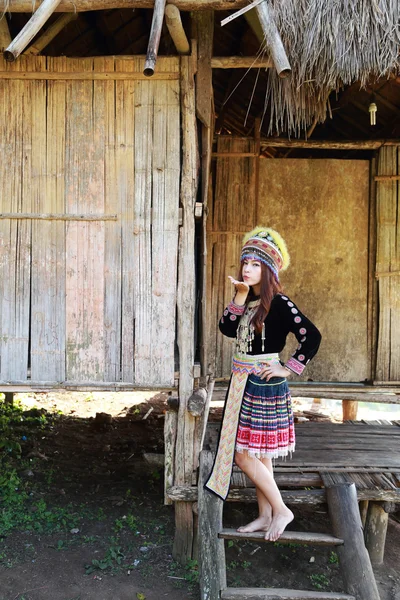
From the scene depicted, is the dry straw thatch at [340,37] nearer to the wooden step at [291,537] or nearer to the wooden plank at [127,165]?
the wooden plank at [127,165]

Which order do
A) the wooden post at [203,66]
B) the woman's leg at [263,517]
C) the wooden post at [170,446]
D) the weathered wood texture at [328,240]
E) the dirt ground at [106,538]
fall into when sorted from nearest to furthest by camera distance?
the woman's leg at [263,517] → the dirt ground at [106,538] → the wooden post at [203,66] → the wooden post at [170,446] → the weathered wood texture at [328,240]

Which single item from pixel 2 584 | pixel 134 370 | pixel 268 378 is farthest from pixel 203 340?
pixel 2 584

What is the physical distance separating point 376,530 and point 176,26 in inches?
158

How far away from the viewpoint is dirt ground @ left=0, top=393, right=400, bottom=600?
3.52 metres

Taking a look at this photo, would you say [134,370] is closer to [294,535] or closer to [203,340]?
[203,340]

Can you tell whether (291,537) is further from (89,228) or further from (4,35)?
(4,35)

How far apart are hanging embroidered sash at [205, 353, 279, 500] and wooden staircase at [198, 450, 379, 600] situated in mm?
218

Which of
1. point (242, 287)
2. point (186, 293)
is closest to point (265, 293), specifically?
point (242, 287)

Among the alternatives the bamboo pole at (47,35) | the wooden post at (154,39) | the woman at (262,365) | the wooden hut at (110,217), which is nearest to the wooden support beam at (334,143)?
the wooden hut at (110,217)

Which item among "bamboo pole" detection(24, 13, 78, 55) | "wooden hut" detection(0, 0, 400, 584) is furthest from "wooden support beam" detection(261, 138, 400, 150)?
"bamboo pole" detection(24, 13, 78, 55)

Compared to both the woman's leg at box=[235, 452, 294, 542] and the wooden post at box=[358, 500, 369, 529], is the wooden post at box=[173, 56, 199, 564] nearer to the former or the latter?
the woman's leg at box=[235, 452, 294, 542]

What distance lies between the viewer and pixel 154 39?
3084 mm

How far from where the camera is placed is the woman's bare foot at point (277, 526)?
3107mm

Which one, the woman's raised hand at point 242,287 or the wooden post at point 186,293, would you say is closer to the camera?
the woman's raised hand at point 242,287
